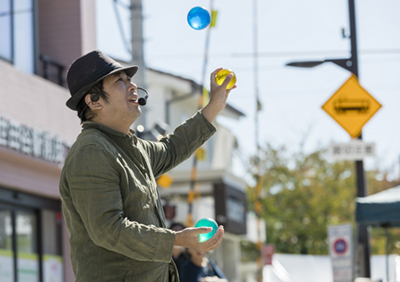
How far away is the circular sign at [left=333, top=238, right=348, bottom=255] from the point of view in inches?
437

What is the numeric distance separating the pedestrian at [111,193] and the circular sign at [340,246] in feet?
26.7

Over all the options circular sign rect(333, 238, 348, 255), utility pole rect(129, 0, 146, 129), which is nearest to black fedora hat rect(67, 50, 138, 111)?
utility pole rect(129, 0, 146, 129)

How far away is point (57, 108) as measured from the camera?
1221cm

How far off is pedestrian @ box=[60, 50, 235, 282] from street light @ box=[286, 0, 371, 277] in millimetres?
7470

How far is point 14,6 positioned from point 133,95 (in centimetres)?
929

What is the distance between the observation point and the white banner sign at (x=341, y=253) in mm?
10758

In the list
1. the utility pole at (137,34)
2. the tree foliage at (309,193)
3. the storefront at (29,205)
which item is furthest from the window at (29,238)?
the tree foliage at (309,193)

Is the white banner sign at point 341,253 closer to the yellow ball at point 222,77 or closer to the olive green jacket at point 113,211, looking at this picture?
the yellow ball at point 222,77

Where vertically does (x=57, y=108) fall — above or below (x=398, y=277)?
above

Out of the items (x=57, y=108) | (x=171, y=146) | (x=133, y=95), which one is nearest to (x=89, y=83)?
(x=133, y=95)

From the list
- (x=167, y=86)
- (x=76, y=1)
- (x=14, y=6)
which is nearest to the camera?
(x=14, y=6)

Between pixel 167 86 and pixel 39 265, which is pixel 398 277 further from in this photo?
pixel 167 86

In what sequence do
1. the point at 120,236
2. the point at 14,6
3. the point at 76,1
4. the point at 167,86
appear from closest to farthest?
the point at 120,236, the point at 14,6, the point at 76,1, the point at 167,86

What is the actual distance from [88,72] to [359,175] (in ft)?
26.4
